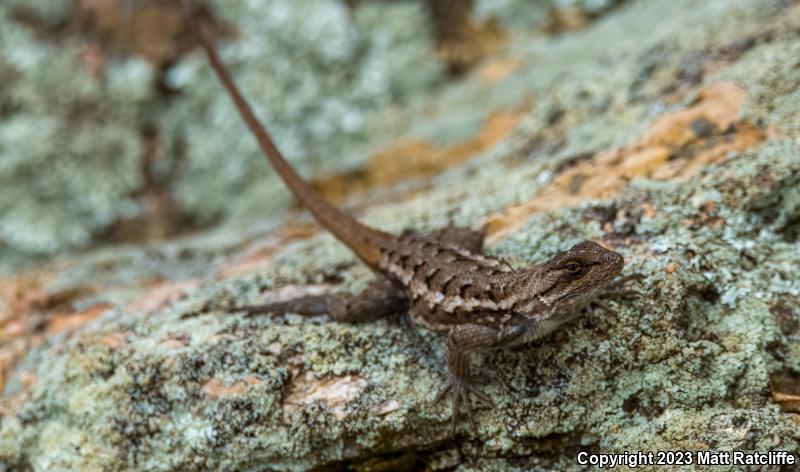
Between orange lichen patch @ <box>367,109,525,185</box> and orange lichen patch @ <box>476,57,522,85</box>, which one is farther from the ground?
orange lichen patch @ <box>476,57,522,85</box>

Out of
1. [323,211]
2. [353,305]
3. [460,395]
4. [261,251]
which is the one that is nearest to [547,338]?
[460,395]

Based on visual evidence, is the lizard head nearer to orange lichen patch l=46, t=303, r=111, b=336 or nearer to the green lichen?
orange lichen patch l=46, t=303, r=111, b=336

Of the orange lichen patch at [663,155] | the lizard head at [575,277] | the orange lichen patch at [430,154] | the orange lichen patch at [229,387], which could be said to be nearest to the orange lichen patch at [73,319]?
the orange lichen patch at [229,387]

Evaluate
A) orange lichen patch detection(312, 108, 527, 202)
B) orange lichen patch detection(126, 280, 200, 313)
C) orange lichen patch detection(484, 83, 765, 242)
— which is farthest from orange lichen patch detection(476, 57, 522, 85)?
orange lichen patch detection(126, 280, 200, 313)

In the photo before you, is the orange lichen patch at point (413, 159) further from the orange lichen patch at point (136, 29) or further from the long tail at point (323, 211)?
the orange lichen patch at point (136, 29)

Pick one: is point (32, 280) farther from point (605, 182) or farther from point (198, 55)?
point (605, 182)

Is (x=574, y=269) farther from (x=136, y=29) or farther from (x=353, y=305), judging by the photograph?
(x=136, y=29)
